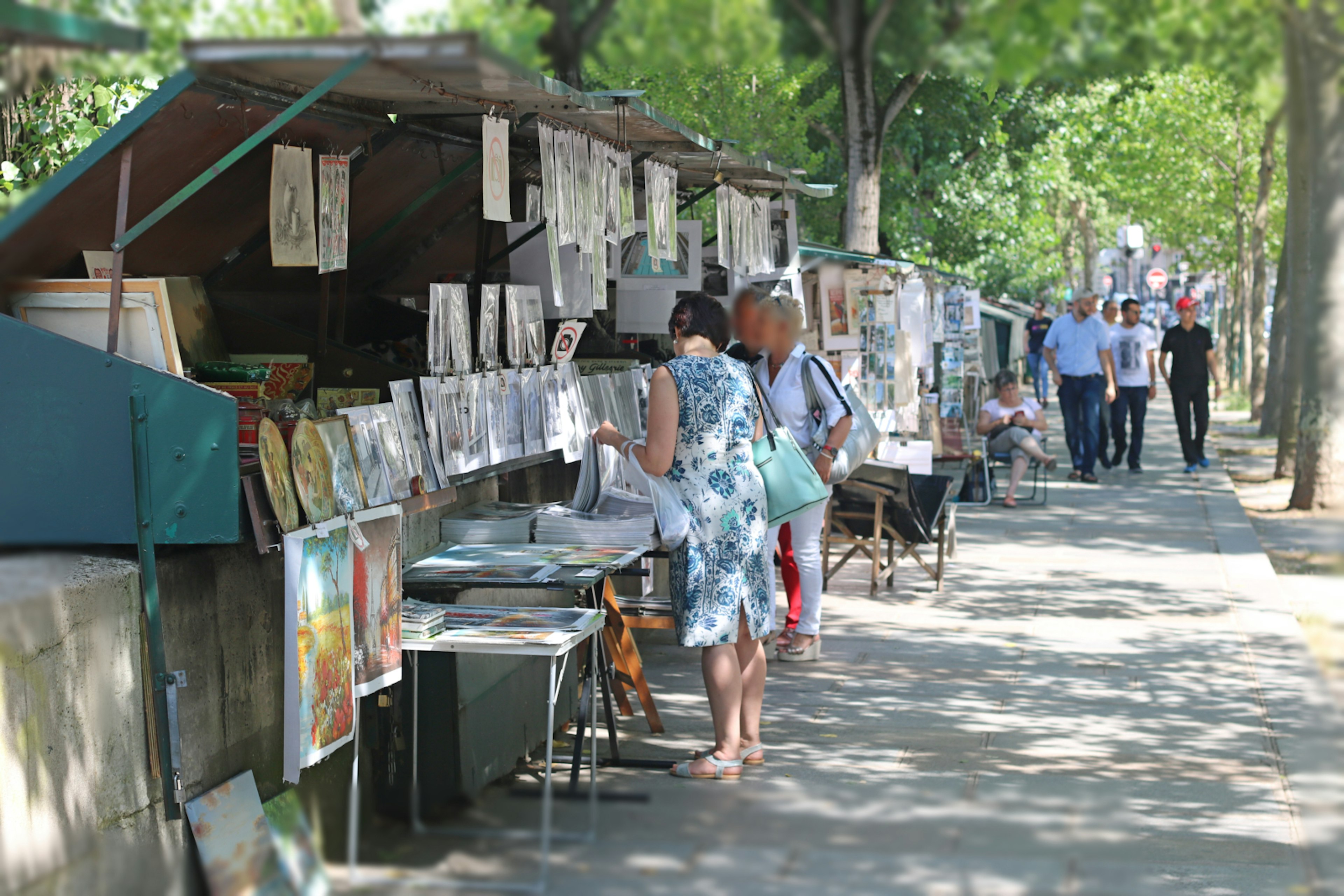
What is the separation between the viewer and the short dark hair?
14.6 feet

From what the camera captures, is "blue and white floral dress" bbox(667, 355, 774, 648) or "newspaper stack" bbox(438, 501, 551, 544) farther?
"newspaper stack" bbox(438, 501, 551, 544)

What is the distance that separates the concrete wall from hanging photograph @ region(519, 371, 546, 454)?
1442 millimetres

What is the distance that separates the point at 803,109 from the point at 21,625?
3.08 metres

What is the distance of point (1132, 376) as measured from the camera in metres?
13.9

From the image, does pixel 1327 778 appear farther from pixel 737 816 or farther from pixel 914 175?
pixel 914 175

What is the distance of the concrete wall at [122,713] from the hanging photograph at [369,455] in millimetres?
344

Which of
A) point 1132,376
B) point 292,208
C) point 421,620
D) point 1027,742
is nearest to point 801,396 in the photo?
point 1027,742

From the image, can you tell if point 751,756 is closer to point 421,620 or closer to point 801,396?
point 421,620

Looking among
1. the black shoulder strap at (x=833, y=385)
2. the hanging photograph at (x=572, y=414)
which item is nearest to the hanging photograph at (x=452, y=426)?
the hanging photograph at (x=572, y=414)

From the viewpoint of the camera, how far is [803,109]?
14.4ft

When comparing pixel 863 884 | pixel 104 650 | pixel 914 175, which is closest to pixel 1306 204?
pixel 863 884

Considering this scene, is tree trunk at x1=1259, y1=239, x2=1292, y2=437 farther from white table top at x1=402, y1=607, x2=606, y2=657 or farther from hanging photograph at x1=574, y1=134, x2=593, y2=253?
white table top at x1=402, y1=607, x2=606, y2=657

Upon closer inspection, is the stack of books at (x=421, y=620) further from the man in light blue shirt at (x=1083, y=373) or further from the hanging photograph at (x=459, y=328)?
the man in light blue shirt at (x=1083, y=373)

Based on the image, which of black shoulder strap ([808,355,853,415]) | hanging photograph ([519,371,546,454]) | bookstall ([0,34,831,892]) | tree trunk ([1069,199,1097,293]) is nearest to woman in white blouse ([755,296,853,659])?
black shoulder strap ([808,355,853,415])
